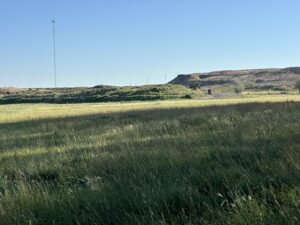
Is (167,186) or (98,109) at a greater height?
(167,186)

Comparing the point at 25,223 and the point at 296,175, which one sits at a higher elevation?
the point at 296,175

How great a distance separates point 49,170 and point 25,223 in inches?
143

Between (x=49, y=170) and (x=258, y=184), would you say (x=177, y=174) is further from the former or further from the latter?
(x=49, y=170)

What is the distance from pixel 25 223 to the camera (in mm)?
6160

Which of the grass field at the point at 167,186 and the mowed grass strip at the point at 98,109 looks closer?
the grass field at the point at 167,186

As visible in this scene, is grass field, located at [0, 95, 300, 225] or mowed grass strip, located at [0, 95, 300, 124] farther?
mowed grass strip, located at [0, 95, 300, 124]

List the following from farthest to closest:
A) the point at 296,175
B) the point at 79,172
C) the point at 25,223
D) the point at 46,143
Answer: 1. the point at 46,143
2. the point at 79,172
3. the point at 296,175
4. the point at 25,223

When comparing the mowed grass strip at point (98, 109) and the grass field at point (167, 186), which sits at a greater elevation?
the grass field at point (167, 186)

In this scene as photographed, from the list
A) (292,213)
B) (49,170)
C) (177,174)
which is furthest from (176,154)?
(292,213)

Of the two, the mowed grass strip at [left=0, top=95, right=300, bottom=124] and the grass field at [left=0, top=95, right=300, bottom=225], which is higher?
the grass field at [left=0, top=95, right=300, bottom=225]

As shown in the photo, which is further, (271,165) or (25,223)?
(271,165)

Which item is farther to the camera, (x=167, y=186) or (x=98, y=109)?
(x=98, y=109)

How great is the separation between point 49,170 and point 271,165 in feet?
14.2

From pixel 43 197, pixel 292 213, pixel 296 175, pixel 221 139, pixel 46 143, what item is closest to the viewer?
pixel 292 213
